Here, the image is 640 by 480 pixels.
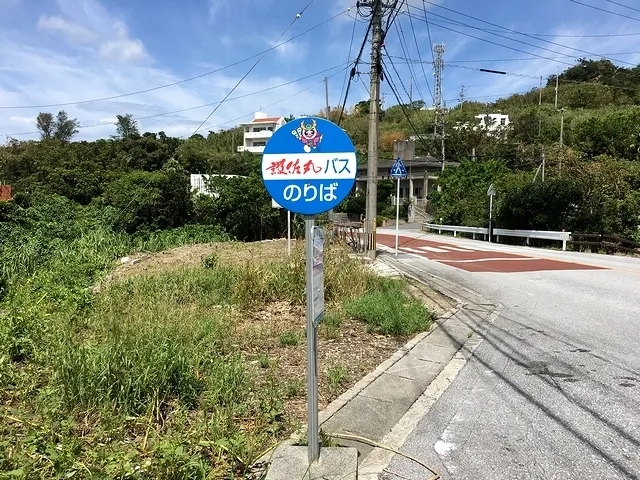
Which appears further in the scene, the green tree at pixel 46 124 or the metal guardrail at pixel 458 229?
the green tree at pixel 46 124

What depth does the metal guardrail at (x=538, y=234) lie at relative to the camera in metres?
19.2

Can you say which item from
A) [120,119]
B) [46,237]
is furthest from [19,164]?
[46,237]

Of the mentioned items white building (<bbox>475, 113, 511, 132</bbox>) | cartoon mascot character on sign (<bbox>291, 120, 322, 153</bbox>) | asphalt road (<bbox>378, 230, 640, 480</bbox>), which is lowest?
asphalt road (<bbox>378, 230, 640, 480</bbox>)

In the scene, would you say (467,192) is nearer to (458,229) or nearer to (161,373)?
(458,229)

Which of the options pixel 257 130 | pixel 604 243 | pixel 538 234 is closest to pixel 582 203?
pixel 538 234

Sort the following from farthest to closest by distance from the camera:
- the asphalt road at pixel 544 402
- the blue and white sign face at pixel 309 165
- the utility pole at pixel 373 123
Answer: the utility pole at pixel 373 123 < the asphalt road at pixel 544 402 < the blue and white sign face at pixel 309 165

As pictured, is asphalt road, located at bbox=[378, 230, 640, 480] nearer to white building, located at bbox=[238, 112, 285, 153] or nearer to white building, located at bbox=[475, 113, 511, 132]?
white building, located at bbox=[475, 113, 511, 132]

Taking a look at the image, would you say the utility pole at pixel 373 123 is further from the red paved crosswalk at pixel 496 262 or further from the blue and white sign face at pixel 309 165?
the blue and white sign face at pixel 309 165

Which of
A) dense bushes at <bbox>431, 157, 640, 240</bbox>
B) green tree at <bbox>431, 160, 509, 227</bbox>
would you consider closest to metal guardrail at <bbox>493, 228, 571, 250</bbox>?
dense bushes at <bbox>431, 157, 640, 240</bbox>

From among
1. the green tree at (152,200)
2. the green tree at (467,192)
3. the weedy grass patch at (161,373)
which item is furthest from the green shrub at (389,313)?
the green tree at (467,192)

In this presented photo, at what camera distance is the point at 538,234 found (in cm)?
2078

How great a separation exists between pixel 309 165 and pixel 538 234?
20.5 meters

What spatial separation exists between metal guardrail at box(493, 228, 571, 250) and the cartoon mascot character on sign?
62.9 ft

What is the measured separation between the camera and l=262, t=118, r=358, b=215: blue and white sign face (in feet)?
9.23
